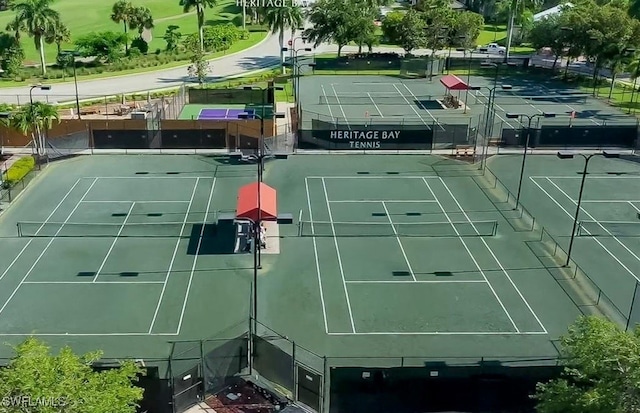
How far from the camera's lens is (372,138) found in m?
45.4

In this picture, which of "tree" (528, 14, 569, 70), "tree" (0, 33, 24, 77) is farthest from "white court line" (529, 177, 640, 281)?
"tree" (0, 33, 24, 77)

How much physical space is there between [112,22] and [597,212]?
97954 millimetres

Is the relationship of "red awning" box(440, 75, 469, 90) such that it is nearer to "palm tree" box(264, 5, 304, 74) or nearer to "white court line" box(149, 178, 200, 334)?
"palm tree" box(264, 5, 304, 74)

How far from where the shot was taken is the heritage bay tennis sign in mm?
45312

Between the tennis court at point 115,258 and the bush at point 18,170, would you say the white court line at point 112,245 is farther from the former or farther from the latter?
the bush at point 18,170

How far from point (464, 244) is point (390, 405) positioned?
13.4 metres

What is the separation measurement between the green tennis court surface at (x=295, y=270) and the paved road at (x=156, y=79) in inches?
903

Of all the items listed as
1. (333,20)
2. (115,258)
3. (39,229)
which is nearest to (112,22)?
(333,20)

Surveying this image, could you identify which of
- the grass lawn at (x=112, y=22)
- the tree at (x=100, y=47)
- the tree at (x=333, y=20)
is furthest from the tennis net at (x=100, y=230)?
the grass lawn at (x=112, y=22)

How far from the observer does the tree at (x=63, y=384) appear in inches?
572

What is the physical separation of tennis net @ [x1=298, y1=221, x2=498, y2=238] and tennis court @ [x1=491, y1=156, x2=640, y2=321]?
143 inches

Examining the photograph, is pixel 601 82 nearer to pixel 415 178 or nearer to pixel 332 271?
pixel 415 178

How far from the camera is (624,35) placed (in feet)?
Answer: 206

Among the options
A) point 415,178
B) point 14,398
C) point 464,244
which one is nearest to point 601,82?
point 415,178
